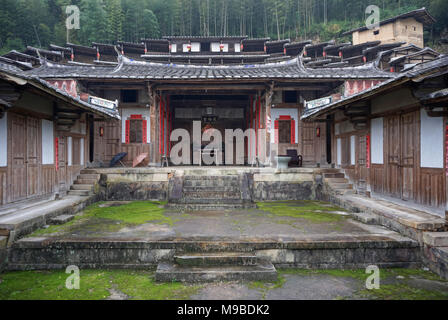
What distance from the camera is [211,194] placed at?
8.51 meters

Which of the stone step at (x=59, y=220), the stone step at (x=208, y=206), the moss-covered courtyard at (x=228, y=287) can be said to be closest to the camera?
the moss-covered courtyard at (x=228, y=287)

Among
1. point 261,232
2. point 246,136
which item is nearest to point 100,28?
point 246,136

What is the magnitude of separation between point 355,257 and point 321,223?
1.34 metres

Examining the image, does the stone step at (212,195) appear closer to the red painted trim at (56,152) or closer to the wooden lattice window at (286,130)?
the red painted trim at (56,152)

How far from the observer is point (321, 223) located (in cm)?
594

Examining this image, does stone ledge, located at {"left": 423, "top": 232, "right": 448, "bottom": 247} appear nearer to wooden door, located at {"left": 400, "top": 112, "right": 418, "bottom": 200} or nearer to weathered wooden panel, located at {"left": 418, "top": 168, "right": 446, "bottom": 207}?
weathered wooden panel, located at {"left": 418, "top": 168, "right": 446, "bottom": 207}

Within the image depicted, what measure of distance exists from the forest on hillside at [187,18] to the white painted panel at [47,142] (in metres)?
34.1

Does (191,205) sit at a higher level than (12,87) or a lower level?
lower

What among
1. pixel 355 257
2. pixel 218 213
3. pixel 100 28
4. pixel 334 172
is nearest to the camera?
pixel 355 257

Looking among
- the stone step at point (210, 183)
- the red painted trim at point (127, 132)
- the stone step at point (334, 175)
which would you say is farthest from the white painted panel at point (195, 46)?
the stone step at point (334, 175)

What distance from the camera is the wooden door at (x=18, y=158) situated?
6.12 m
